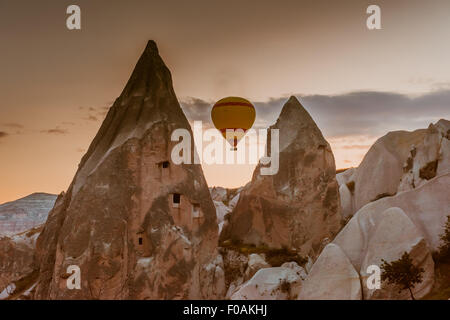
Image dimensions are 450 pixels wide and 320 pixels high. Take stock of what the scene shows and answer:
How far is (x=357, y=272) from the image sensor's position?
15.2 meters

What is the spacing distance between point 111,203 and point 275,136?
12836 millimetres

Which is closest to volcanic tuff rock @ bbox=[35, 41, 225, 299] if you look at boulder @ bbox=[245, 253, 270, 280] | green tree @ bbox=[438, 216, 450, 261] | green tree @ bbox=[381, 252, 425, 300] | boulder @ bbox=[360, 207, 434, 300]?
boulder @ bbox=[245, 253, 270, 280]

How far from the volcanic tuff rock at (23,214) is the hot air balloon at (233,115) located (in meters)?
34.0

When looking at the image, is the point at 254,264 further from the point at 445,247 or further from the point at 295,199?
the point at 445,247

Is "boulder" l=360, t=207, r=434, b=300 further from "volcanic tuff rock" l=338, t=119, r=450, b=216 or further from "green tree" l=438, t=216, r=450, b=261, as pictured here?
"volcanic tuff rock" l=338, t=119, r=450, b=216

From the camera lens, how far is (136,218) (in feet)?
71.9

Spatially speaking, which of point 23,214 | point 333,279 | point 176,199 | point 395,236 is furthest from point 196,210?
point 23,214

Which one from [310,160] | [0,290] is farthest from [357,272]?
[0,290]

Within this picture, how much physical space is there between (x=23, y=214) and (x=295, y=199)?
38191 millimetres

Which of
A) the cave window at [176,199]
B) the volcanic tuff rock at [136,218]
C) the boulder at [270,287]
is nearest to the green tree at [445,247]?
the boulder at [270,287]

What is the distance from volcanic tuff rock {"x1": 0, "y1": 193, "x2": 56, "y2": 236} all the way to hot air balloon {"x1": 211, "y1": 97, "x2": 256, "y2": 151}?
1339 inches

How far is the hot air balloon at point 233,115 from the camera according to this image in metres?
26.5

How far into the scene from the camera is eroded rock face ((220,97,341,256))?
93.2 feet

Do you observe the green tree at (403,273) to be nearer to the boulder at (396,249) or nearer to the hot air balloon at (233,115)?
the boulder at (396,249)
